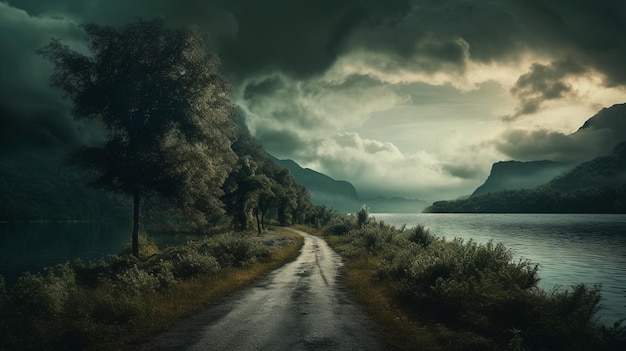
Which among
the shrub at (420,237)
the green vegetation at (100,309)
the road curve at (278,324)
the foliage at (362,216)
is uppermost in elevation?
the foliage at (362,216)

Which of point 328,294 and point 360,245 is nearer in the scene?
point 328,294

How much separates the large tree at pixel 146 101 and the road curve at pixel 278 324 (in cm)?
1178

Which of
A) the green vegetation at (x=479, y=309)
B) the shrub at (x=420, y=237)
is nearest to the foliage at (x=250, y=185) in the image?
the shrub at (x=420, y=237)

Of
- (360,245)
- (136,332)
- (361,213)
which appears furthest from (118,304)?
(361,213)

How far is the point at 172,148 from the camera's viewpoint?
28.5 meters

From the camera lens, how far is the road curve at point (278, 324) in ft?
38.1

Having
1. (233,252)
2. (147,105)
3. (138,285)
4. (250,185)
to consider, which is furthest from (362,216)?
(138,285)

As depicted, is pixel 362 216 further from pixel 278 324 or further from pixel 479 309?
pixel 278 324

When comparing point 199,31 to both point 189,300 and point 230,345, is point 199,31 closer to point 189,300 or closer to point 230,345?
point 189,300

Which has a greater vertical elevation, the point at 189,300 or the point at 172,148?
the point at 172,148

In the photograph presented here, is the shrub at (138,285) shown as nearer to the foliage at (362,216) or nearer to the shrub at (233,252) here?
the shrub at (233,252)

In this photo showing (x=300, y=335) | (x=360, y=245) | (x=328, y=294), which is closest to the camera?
(x=300, y=335)

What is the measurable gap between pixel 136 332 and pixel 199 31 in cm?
2180

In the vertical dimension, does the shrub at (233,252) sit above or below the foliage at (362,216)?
below
